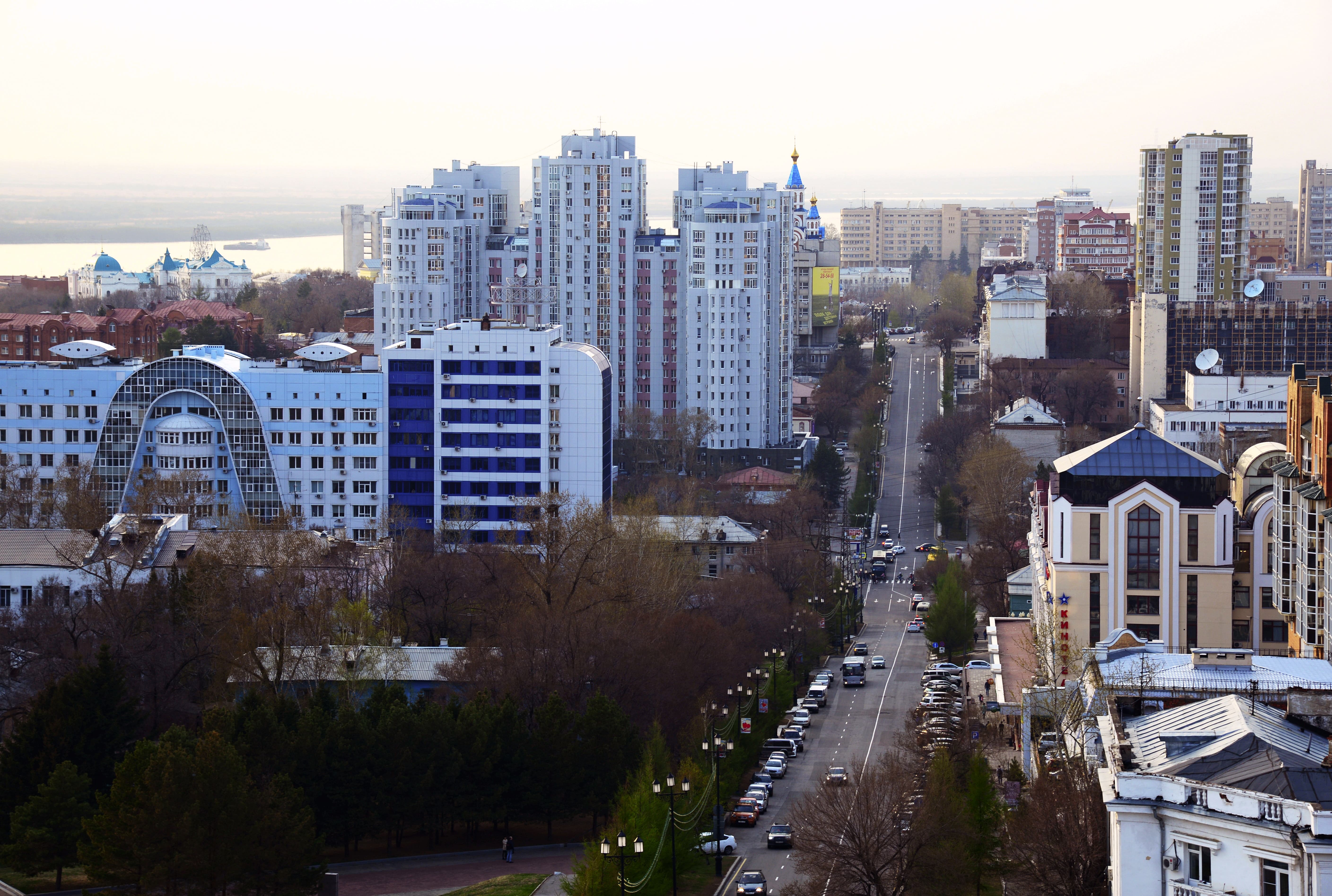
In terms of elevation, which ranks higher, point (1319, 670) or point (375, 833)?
point (1319, 670)

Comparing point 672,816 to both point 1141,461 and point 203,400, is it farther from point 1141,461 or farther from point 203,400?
point 203,400

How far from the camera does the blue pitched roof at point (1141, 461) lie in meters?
64.2

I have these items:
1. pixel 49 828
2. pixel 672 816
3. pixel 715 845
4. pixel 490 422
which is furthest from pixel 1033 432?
→ pixel 49 828

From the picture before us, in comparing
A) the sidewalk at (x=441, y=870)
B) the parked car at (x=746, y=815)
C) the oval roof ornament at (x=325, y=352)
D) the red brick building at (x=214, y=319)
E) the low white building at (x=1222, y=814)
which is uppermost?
the red brick building at (x=214, y=319)

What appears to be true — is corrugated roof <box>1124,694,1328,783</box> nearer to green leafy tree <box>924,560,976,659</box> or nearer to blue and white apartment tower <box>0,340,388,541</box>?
green leafy tree <box>924,560,976,659</box>

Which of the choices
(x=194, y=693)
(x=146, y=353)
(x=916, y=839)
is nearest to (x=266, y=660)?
(x=194, y=693)

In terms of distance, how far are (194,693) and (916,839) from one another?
27.7 m

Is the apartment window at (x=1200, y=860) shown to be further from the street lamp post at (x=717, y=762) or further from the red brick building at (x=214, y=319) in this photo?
the red brick building at (x=214, y=319)

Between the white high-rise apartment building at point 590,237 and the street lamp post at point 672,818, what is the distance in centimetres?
8749

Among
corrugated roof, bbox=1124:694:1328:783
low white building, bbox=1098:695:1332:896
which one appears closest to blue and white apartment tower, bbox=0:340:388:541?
corrugated roof, bbox=1124:694:1328:783

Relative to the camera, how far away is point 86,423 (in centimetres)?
9931

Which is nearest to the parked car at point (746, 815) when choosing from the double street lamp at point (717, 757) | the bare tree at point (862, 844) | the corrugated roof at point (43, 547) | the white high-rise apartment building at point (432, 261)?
the double street lamp at point (717, 757)

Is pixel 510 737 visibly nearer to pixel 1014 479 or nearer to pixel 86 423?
pixel 86 423

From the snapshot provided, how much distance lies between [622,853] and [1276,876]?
58.4ft
